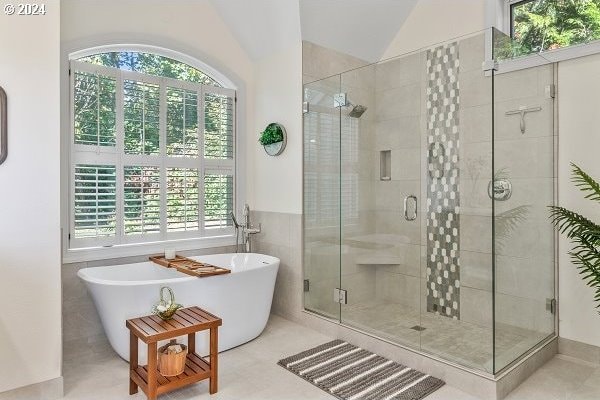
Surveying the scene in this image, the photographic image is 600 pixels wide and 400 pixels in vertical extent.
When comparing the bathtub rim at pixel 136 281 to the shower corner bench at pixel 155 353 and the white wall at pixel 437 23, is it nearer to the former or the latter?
the shower corner bench at pixel 155 353

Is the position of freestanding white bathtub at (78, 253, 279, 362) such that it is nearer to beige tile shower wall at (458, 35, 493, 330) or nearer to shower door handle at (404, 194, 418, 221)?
shower door handle at (404, 194, 418, 221)

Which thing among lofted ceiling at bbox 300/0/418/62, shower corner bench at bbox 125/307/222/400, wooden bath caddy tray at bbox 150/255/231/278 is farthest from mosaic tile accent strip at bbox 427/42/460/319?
shower corner bench at bbox 125/307/222/400

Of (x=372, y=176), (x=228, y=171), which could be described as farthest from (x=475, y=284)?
(x=228, y=171)

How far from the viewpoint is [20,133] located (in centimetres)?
224

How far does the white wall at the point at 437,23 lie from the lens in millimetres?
3494

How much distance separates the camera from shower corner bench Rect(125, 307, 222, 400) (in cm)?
220

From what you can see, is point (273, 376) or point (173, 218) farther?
point (173, 218)

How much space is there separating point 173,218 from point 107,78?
50.9 inches

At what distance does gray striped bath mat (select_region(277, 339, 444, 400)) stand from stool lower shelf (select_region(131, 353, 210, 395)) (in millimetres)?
605

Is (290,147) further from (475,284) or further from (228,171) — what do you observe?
(475,284)

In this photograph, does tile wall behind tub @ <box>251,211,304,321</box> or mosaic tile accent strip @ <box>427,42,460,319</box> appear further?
tile wall behind tub @ <box>251,211,304,321</box>

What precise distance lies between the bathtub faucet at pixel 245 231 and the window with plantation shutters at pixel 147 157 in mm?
111

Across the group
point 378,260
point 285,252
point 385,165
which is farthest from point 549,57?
point 285,252

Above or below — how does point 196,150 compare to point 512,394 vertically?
above
